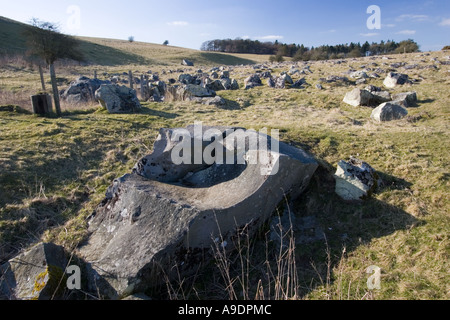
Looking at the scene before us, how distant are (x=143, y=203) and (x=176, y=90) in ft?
36.0

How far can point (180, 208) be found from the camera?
155 inches

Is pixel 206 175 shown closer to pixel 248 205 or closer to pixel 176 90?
pixel 248 205

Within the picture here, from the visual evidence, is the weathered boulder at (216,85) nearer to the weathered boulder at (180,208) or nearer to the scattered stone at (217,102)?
the scattered stone at (217,102)

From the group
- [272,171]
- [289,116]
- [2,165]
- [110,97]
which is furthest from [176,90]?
[272,171]

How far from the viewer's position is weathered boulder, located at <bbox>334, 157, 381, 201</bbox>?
5.15 meters

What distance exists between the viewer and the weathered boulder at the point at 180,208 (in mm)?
3635

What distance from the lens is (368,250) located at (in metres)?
4.10

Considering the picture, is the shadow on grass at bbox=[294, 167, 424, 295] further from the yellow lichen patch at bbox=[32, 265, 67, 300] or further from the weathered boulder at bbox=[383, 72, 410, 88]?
the weathered boulder at bbox=[383, 72, 410, 88]

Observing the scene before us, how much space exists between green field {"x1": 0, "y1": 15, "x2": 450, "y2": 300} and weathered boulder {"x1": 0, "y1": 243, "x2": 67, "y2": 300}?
0.67 meters

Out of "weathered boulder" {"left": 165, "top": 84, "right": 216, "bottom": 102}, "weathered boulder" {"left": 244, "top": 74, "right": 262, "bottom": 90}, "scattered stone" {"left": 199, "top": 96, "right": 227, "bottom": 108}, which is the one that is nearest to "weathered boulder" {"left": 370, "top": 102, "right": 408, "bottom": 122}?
"scattered stone" {"left": 199, "top": 96, "right": 227, "bottom": 108}

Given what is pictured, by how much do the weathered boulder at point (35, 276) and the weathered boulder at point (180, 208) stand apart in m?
0.39

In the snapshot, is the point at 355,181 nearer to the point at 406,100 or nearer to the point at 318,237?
the point at 318,237

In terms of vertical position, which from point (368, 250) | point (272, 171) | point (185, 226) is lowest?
point (368, 250)

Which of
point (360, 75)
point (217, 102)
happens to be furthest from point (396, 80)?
point (217, 102)
